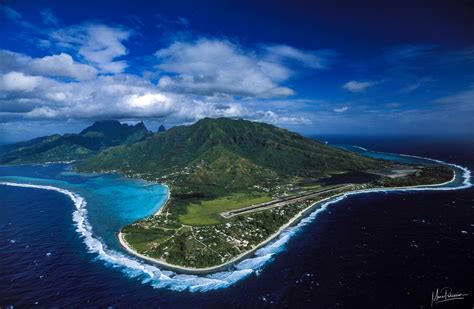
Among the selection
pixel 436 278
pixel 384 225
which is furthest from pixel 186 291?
pixel 384 225

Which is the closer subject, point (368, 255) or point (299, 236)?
point (368, 255)

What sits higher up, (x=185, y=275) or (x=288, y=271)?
(x=288, y=271)

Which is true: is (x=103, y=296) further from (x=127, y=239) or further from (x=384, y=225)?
(x=384, y=225)

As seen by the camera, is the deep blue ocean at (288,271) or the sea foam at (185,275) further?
the sea foam at (185,275)

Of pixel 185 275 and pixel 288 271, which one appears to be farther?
pixel 185 275

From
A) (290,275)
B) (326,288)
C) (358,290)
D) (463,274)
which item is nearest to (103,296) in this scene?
(290,275)

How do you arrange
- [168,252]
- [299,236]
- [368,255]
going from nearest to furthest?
[368,255], [168,252], [299,236]

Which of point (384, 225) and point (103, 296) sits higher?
point (384, 225)

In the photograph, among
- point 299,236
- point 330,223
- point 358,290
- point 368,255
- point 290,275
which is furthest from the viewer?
point 330,223

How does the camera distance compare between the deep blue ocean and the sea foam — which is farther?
the sea foam
